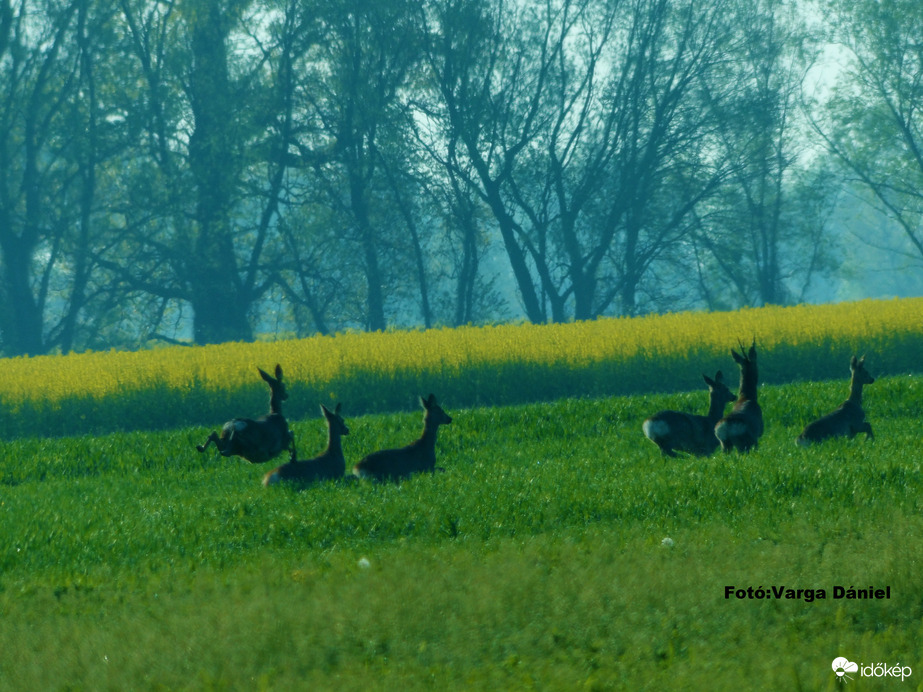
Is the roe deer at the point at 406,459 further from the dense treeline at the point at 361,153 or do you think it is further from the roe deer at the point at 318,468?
the dense treeline at the point at 361,153

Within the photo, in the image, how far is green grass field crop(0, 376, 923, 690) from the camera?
17.9 ft

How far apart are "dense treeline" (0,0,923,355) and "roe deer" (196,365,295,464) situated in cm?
2904

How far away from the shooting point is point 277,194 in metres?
41.9

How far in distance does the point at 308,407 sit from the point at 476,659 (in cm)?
1502

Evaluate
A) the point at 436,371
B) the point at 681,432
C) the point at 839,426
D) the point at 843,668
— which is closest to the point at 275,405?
the point at 681,432

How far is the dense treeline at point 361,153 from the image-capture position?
132ft

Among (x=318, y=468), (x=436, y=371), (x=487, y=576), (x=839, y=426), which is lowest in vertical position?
(x=487, y=576)

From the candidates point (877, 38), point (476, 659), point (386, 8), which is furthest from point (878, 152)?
point (476, 659)

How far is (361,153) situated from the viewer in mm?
41594

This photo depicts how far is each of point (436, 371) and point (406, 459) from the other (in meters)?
9.70

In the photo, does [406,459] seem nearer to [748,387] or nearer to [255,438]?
[255,438]

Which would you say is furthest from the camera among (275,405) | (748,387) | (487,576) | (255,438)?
(275,405)

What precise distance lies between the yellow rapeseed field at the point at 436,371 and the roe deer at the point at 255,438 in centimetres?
769

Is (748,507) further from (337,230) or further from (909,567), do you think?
(337,230)
